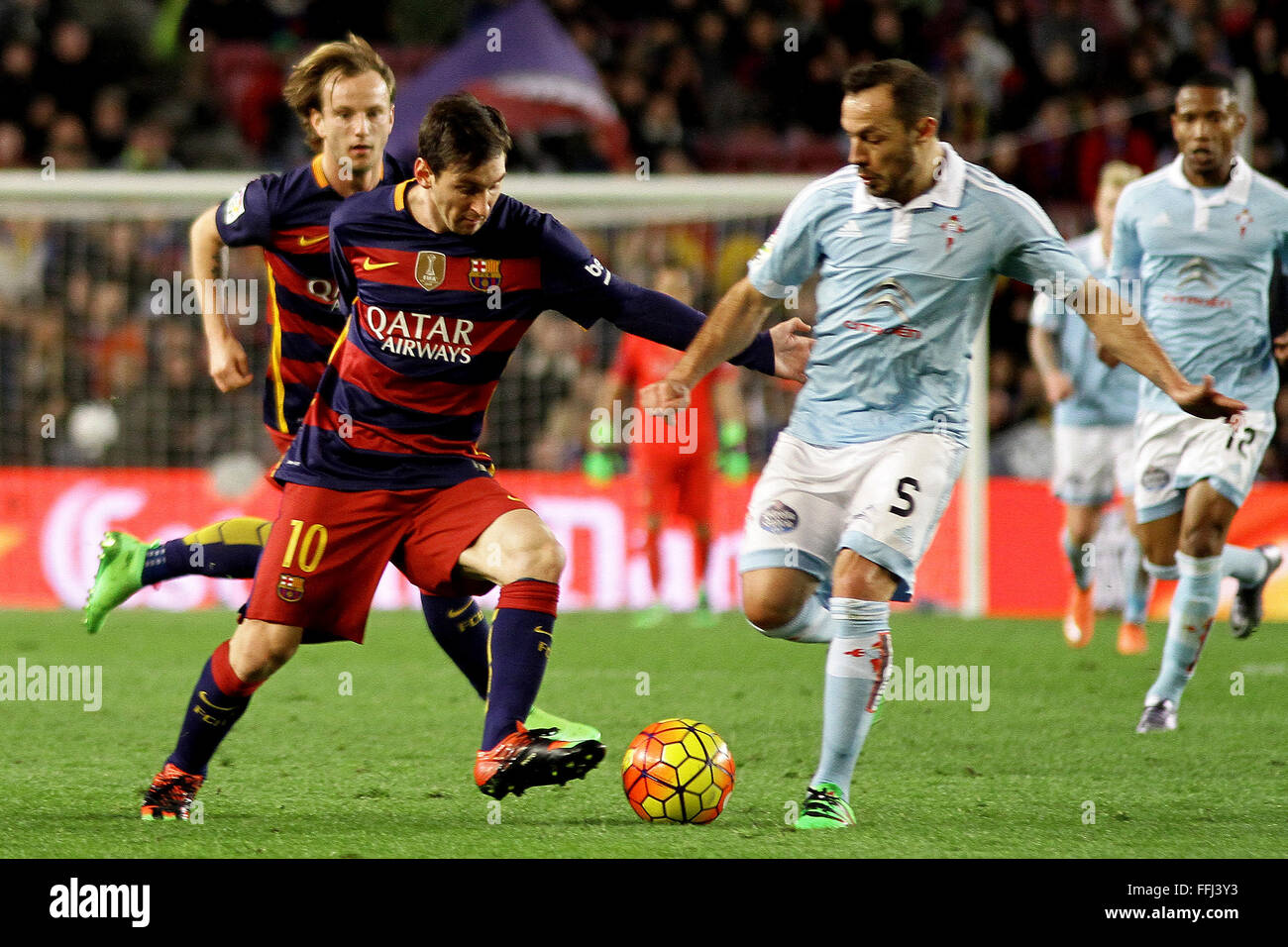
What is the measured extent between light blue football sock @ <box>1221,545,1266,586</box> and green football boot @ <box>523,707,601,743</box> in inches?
164

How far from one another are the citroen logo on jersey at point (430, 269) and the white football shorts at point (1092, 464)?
5.71 metres

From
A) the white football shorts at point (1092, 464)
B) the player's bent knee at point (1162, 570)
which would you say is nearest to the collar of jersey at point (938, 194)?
the player's bent knee at point (1162, 570)

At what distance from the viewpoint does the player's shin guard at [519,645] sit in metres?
4.23

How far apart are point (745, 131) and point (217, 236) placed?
10.4m

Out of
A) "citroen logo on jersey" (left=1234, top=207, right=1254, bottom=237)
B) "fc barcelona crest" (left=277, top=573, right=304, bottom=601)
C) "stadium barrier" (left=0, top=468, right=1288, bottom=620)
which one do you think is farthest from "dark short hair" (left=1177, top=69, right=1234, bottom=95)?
"stadium barrier" (left=0, top=468, right=1288, bottom=620)

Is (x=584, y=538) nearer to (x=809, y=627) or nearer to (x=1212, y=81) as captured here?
(x=1212, y=81)

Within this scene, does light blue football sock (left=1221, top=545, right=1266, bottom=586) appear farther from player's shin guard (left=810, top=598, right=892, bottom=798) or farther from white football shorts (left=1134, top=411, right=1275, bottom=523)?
player's shin guard (left=810, top=598, right=892, bottom=798)

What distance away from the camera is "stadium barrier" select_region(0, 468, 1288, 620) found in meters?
11.1

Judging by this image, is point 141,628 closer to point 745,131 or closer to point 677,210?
point 677,210

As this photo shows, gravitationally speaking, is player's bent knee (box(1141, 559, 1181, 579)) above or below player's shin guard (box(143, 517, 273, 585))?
below

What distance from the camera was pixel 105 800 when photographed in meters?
4.74

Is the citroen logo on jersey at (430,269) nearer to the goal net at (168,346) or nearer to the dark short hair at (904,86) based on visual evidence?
the dark short hair at (904,86)

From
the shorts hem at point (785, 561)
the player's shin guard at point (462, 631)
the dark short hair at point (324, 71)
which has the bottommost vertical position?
the player's shin guard at point (462, 631)

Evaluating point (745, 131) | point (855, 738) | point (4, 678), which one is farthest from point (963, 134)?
point (855, 738)
